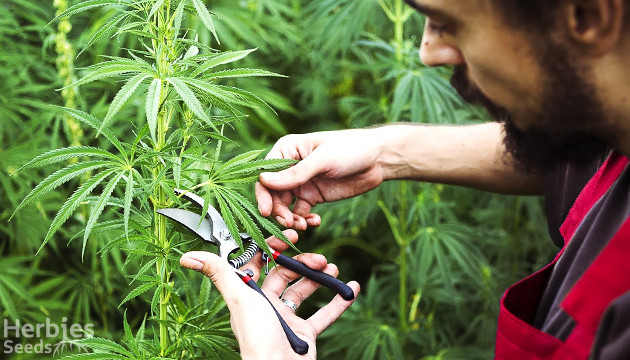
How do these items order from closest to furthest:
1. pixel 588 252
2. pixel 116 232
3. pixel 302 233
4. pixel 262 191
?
1. pixel 588 252
2. pixel 262 191
3. pixel 116 232
4. pixel 302 233

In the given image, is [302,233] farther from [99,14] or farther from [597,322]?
[597,322]

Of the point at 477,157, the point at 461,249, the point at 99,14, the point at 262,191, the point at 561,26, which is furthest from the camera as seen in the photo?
the point at 99,14

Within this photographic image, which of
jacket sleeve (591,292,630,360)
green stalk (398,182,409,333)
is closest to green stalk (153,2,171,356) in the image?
jacket sleeve (591,292,630,360)

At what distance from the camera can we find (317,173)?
4.96 ft

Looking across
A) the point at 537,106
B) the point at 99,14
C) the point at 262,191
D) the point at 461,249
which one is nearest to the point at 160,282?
the point at 262,191

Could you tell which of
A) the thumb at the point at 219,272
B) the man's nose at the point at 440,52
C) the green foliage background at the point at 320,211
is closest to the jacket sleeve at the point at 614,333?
the man's nose at the point at 440,52

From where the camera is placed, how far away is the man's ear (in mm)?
934

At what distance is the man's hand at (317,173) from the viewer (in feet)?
4.74

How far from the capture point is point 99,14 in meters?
2.45

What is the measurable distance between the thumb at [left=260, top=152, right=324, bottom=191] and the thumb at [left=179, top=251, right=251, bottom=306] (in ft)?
0.80

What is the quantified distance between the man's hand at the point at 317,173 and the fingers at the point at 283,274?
9 cm

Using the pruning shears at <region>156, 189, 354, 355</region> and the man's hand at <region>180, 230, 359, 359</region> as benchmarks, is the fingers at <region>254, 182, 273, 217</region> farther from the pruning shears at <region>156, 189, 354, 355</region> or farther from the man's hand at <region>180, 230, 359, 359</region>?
the man's hand at <region>180, 230, 359, 359</region>

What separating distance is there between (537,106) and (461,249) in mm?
1193

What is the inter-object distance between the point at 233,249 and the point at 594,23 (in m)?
0.74
